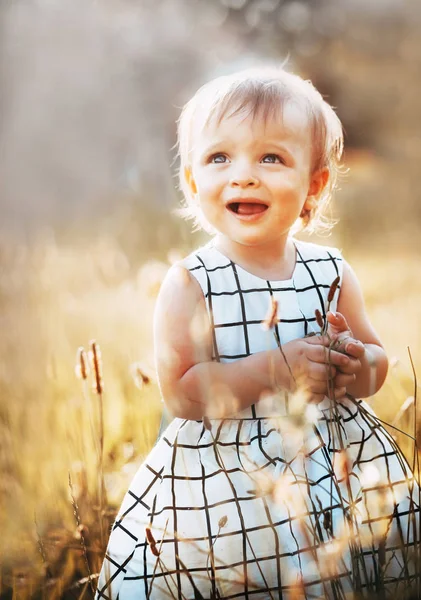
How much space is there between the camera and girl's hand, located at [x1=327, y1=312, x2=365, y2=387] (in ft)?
2.59

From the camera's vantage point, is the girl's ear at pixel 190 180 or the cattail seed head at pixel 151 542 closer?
the cattail seed head at pixel 151 542

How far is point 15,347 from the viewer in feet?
2.84

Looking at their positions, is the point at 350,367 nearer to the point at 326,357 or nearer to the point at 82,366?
the point at 326,357

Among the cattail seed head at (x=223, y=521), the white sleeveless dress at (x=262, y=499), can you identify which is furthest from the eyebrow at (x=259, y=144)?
the cattail seed head at (x=223, y=521)

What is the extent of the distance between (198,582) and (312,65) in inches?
21.4

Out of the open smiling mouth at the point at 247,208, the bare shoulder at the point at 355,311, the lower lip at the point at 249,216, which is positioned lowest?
the bare shoulder at the point at 355,311

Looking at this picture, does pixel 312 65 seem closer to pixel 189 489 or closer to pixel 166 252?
pixel 166 252

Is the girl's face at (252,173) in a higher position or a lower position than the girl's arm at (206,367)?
higher

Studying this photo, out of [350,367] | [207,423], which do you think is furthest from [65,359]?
[350,367]

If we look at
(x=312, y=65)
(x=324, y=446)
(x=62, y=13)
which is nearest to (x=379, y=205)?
(x=312, y=65)

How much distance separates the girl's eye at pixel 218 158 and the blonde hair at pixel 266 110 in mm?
32

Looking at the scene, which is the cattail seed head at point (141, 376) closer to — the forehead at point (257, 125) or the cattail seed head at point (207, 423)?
the cattail seed head at point (207, 423)

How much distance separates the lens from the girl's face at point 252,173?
2.56 ft

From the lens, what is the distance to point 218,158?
0.79 m
